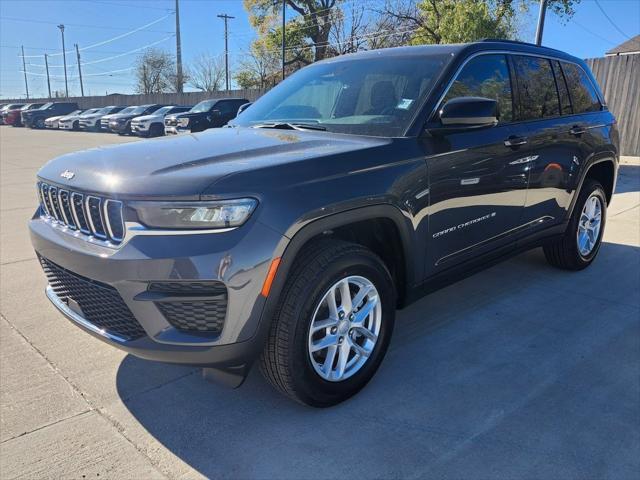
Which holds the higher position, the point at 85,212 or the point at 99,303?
the point at 85,212

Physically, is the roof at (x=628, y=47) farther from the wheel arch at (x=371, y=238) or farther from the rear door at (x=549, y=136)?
the wheel arch at (x=371, y=238)

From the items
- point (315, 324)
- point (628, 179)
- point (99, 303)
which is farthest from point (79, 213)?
point (628, 179)

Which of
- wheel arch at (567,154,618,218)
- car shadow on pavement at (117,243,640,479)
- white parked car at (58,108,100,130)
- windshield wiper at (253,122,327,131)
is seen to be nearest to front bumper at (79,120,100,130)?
white parked car at (58,108,100,130)

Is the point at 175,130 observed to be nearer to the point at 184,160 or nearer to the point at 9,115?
the point at 184,160

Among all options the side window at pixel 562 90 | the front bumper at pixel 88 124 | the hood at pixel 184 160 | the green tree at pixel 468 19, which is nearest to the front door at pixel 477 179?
the hood at pixel 184 160

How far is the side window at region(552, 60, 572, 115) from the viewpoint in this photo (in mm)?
4379

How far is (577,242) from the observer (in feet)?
15.5

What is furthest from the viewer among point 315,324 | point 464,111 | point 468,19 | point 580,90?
point 468,19

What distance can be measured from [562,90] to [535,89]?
51 cm

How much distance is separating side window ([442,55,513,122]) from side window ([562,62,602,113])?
1.12 meters

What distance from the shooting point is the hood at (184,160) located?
2256mm

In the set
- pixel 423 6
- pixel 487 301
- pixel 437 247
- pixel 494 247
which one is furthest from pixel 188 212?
pixel 423 6

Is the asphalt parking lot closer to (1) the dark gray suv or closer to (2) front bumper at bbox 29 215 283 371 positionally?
(1) the dark gray suv

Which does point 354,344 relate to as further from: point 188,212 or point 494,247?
point 494,247
